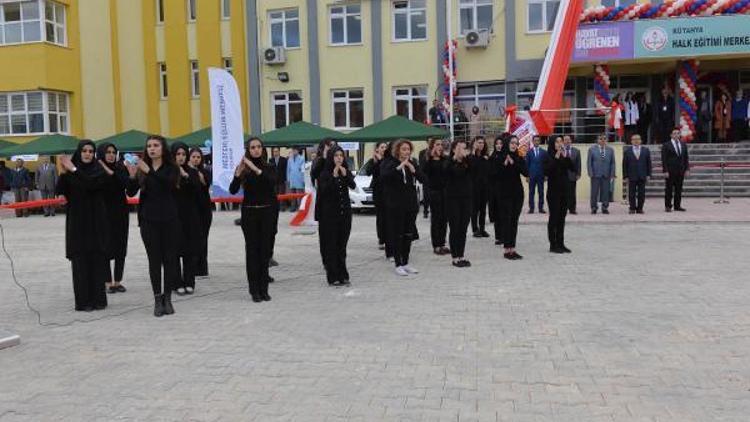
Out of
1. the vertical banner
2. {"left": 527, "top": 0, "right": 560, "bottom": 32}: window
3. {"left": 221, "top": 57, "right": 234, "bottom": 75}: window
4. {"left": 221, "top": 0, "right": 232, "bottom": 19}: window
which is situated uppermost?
{"left": 221, "top": 0, "right": 232, "bottom": 19}: window

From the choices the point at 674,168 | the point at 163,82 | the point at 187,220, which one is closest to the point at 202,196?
the point at 187,220

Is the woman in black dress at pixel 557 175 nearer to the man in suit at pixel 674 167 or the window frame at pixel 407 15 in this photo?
the man in suit at pixel 674 167

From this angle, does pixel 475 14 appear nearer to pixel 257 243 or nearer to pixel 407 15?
pixel 407 15

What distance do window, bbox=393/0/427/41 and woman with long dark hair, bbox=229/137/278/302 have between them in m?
20.0

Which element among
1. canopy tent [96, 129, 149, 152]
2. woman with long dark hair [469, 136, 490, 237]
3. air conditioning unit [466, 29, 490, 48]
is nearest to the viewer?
woman with long dark hair [469, 136, 490, 237]

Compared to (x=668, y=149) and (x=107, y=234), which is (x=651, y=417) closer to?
(x=107, y=234)

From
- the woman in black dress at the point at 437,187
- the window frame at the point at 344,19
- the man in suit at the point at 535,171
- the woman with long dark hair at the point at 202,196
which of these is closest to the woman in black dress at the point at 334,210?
the woman with long dark hair at the point at 202,196

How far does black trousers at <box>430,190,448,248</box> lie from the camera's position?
1123 cm

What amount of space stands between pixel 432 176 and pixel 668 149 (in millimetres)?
8750

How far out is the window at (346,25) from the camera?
90.6 feet

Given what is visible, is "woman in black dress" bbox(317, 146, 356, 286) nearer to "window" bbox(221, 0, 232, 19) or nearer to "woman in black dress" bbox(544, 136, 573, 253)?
"woman in black dress" bbox(544, 136, 573, 253)

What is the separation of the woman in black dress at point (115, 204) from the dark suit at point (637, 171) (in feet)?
39.9

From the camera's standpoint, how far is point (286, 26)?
2838 centimetres

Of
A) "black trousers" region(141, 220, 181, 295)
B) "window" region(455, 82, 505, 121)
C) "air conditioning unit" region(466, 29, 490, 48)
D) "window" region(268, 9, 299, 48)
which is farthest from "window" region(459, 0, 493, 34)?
"black trousers" region(141, 220, 181, 295)
